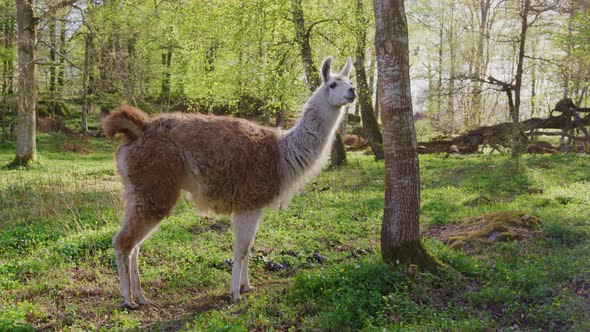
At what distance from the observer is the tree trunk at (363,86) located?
1539 centimetres

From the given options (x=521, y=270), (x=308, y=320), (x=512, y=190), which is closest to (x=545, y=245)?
(x=521, y=270)

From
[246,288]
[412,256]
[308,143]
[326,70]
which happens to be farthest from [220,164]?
[412,256]

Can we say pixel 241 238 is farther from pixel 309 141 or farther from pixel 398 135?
pixel 398 135

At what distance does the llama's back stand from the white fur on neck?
212 mm

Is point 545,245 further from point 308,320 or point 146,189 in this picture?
point 146,189

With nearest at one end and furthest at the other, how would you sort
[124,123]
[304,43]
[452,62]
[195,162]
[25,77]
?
[124,123], [195,162], [304,43], [25,77], [452,62]

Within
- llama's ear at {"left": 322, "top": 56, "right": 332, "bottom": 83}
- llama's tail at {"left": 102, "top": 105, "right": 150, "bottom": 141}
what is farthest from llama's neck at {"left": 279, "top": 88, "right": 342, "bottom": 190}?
llama's tail at {"left": 102, "top": 105, "right": 150, "bottom": 141}

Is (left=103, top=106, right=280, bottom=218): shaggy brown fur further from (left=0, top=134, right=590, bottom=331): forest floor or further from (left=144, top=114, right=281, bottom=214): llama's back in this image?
(left=0, top=134, right=590, bottom=331): forest floor

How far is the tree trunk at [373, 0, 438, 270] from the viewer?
16.4ft

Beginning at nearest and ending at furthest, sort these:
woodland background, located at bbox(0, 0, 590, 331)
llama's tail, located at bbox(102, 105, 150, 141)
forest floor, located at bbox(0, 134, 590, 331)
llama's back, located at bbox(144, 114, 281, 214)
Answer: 1. forest floor, located at bbox(0, 134, 590, 331)
2. woodland background, located at bbox(0, 0, 590, 331)
3. llama's tail, located at bbox(102, 105, 150, 141)
4. llama's back, located at bbox(144, 114, 281, 214)

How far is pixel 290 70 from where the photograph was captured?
50.9 feet

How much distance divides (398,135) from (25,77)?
1557 cm

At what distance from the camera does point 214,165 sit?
546cm

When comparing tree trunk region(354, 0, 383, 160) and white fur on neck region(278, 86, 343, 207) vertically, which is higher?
tree trunk region(354, 0, 383, 160)
